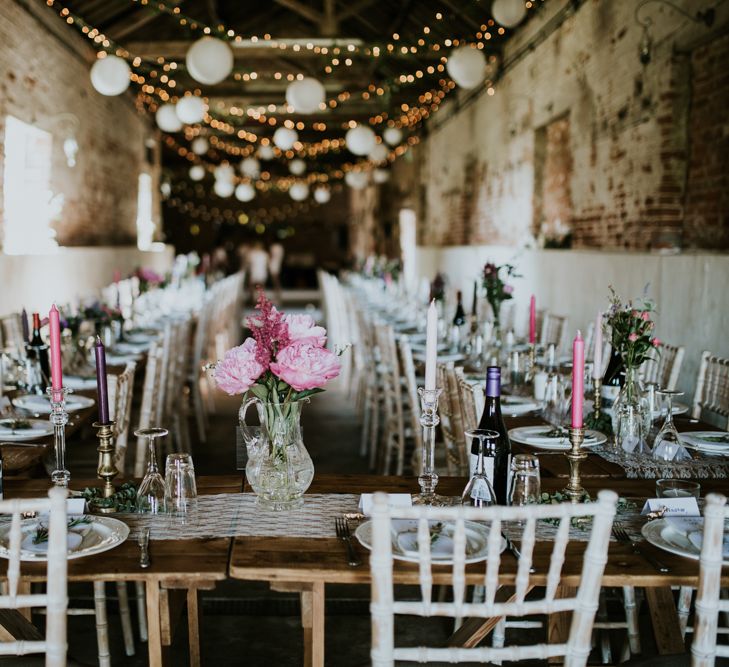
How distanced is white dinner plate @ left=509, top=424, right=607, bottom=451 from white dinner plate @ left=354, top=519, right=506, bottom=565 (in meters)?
0.97

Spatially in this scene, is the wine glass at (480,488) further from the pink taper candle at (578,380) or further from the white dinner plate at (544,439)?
the white dinner plate at (544,439)

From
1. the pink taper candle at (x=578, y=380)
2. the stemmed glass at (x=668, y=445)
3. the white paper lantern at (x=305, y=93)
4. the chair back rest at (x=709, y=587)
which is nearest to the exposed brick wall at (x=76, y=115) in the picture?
the white paper lantern at (x=305, y=93)

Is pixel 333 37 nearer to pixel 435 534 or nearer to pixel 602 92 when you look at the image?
pixel 602 92

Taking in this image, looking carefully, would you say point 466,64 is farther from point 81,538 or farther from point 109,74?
point 81,538

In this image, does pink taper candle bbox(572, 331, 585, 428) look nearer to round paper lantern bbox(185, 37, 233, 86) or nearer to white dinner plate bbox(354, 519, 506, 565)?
white dinner plate bbox(354, 519, 506, 565)

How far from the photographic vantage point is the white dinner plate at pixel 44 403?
334 centimetres

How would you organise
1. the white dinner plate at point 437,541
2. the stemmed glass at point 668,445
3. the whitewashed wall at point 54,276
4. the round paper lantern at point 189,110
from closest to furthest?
the white dinner plate at point 437,541 → the stemmed glass at point 668,445 → the whitewashed wall at point 54,276 → the round paper lantern at point 189,110

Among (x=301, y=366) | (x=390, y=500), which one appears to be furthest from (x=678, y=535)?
(x=301, y=366)

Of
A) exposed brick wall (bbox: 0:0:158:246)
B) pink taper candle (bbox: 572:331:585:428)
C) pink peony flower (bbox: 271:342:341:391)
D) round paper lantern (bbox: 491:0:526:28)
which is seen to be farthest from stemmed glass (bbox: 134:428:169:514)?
exposed brick wall (bbox: 0:0:158:246)

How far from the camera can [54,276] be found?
7344 mm

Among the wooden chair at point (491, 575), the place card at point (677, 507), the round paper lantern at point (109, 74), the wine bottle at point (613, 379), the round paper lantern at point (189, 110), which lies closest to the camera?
the wooden chair at point (491, 575)

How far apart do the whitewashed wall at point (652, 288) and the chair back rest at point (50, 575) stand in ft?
9.53

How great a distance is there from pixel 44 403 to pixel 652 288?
11.3ft

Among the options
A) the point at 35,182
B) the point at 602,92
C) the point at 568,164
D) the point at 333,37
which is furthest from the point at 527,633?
the point at 333,37
